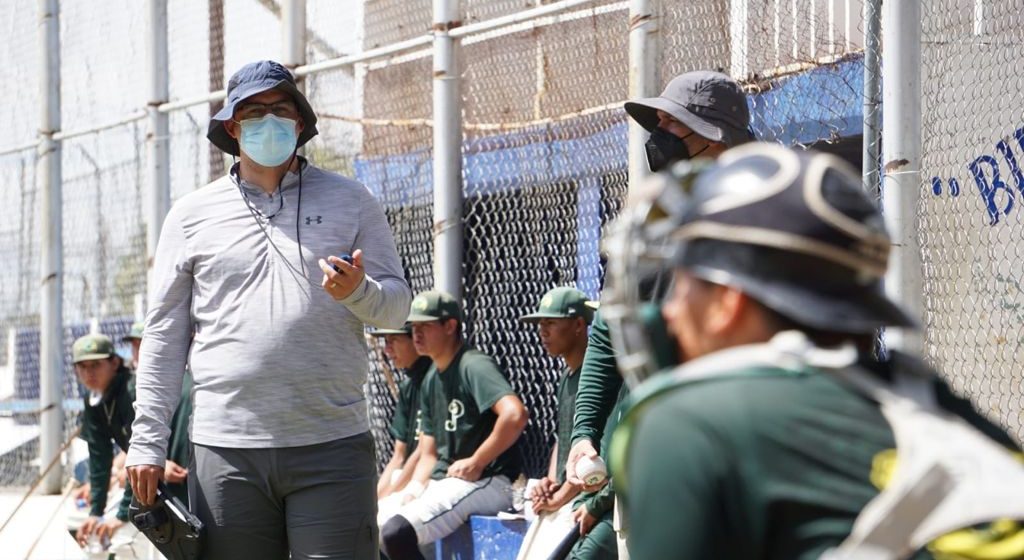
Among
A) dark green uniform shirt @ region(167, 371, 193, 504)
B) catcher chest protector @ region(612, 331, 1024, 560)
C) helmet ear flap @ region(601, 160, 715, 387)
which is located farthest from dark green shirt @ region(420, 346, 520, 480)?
catcher chest protector @ region(612, 331, 1024, 560)

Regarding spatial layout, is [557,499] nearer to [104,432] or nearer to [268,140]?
[268,140]

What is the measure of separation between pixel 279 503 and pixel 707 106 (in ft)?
5.48

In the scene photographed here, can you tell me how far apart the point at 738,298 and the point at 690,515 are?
0.27m

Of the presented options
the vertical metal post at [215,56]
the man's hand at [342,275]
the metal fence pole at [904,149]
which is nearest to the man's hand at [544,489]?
the metal fence pole at [904,149]

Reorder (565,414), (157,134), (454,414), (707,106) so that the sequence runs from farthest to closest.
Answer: (157,134) < (454,414) < (565,414) < (707,106)

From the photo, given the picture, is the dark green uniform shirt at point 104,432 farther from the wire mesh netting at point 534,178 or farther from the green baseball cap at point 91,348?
the wire mesh netting at point 534,178

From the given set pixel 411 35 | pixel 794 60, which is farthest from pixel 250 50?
pixel 794 60

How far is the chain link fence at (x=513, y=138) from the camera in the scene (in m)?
4.84

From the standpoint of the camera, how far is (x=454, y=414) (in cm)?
689

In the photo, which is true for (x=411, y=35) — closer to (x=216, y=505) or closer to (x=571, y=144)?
(x=571, y=144)

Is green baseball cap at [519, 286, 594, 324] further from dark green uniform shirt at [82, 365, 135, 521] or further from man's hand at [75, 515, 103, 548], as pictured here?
man's hand at [75, 515, 103, 548]

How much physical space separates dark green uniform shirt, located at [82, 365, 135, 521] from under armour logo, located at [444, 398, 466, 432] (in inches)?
72.5

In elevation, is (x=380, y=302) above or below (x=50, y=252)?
below

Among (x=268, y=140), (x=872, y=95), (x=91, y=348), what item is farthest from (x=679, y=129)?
(x=91, y=348)
